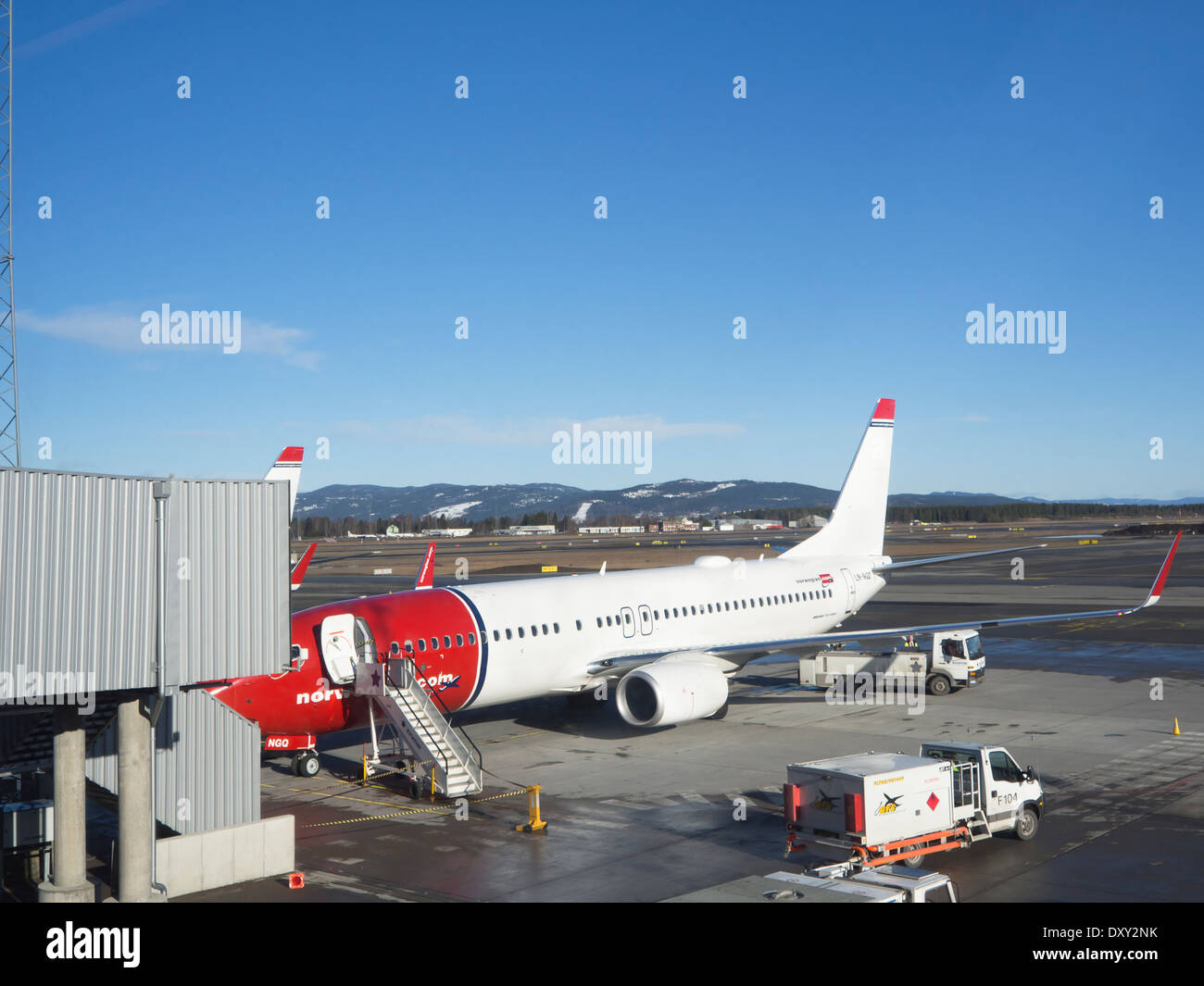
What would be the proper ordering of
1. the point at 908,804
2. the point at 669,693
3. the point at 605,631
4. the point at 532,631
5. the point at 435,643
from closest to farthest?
the point at 908,804
the point at 435,643
the point at 669,693
the point at 532,631
the point at 605,631

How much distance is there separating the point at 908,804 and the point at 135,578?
12.0 m

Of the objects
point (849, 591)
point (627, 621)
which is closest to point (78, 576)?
point (627, 621)

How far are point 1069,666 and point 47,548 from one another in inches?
1427

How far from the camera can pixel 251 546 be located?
1552 cm

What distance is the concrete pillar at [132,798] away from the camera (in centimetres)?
1490

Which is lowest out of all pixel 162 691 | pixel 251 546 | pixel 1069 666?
pixel 1069 666

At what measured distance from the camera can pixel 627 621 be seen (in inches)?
1195

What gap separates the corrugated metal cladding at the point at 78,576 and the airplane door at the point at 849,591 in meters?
28.7

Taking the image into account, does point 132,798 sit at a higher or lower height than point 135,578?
lower

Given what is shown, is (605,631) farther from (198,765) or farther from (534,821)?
(198,765)

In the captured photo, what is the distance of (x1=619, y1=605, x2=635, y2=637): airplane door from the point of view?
3023cm
